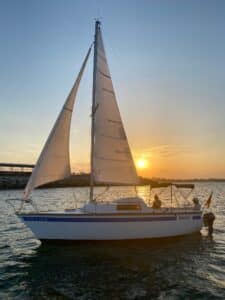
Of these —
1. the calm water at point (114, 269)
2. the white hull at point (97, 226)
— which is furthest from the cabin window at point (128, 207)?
the calm water at point (114, 269)

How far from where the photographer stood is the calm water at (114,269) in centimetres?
1045

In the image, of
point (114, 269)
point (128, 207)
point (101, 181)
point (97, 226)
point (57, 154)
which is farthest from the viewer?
point (101, 181)

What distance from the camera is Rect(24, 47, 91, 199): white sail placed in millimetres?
15648

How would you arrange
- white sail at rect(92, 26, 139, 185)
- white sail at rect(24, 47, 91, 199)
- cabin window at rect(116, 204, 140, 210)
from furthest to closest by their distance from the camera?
white sail at rect(92, 26, 139, 185) < cabin window at rect(116, 204, 140, 210) < white sail at rect(24, 47, 91, 199)

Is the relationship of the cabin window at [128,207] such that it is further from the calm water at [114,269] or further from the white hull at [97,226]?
the calm water at [114,269]

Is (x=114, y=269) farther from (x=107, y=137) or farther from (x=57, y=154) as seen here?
(x=107, y=137)

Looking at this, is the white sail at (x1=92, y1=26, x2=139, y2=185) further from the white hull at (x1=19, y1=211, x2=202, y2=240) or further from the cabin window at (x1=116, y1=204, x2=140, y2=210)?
the white hull at (x1=19, y1=211, x2=202, y2=240)

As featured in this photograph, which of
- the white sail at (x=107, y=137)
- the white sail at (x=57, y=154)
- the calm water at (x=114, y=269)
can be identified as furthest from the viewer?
the white sail at (x=107, y=137)

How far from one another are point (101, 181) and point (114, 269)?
5570 mm

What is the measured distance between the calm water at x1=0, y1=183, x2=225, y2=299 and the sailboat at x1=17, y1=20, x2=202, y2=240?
0.86 meters

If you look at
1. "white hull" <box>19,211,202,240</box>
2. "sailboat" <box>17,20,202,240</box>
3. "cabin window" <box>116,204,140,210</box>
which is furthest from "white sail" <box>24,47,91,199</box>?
"cabin window" <box>116,204,140,210</box>

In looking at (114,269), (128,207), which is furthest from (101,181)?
(114,269)

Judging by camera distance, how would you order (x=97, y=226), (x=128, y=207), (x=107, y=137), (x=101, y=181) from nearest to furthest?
(x=97, y=226) < (x=128, y=207) < (x=101, y=181) < (x=107, y=137)

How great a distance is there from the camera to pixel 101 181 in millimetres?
17156
